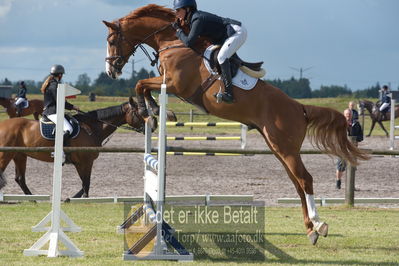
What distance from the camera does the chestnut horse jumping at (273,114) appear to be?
805 cm

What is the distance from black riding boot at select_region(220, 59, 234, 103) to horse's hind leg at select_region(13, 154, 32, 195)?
5.98m

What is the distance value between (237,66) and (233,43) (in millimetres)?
256

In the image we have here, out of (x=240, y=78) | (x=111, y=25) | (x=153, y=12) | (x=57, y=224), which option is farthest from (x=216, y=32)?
(x=57, y=224)

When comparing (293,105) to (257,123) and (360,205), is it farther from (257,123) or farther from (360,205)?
(360,205)

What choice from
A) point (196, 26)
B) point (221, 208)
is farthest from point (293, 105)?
point (221, 208)

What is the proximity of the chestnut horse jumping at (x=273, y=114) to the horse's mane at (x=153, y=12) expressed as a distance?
363 millimetres

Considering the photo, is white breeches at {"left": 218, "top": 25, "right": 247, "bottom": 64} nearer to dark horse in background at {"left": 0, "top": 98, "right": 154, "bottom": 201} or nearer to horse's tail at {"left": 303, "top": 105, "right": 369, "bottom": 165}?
horse's tail at {"left": 303, "top": 105, "right": 369, "bottom": 165}

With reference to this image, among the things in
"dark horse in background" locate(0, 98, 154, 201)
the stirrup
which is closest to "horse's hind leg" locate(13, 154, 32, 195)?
"dark horse in background" locate(0, 98, 154, 201)

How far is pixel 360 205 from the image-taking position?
40.8 feet

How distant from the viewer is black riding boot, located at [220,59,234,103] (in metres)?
7.91

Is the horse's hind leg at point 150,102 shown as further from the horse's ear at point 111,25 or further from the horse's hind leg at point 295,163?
the horse's hind leg at point 295,163

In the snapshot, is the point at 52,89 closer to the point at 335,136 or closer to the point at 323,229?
the point at 335,136

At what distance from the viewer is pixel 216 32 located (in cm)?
825

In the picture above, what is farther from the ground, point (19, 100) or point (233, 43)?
point (233, 43)
